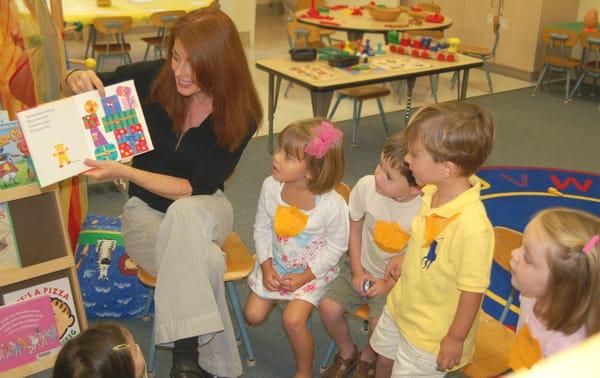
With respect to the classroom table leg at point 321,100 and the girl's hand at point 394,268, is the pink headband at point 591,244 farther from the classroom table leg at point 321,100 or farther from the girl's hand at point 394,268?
the classroom table leg at point 321,100

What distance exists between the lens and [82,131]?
85.4 inches

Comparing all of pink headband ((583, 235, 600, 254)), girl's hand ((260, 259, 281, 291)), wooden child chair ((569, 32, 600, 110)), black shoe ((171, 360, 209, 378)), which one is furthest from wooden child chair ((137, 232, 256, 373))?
wooden child chair ((569, 32, 600, 110))

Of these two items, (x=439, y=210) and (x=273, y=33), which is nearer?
(x=439, y=210)

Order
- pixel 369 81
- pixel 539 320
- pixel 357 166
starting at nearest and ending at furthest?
pixel 539 320
pixel 369 81
pixel 357 166

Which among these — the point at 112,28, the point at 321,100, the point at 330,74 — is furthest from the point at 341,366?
the point at 112,28

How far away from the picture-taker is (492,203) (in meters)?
4.14

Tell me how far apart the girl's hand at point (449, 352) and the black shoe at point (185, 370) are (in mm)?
938

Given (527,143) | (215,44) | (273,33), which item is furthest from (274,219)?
(273,33)

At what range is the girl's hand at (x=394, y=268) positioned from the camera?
2.28 metres

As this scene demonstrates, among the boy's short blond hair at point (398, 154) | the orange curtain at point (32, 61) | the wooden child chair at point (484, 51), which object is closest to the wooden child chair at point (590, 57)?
the wooden child chair at point (484, 51)

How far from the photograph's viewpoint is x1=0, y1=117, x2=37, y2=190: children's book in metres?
2.27

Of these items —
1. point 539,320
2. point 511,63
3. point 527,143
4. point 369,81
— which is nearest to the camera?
point 539,320

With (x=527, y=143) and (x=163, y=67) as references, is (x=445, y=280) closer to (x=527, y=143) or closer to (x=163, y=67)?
(x=163, y=67)

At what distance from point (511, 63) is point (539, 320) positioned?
645 cm
